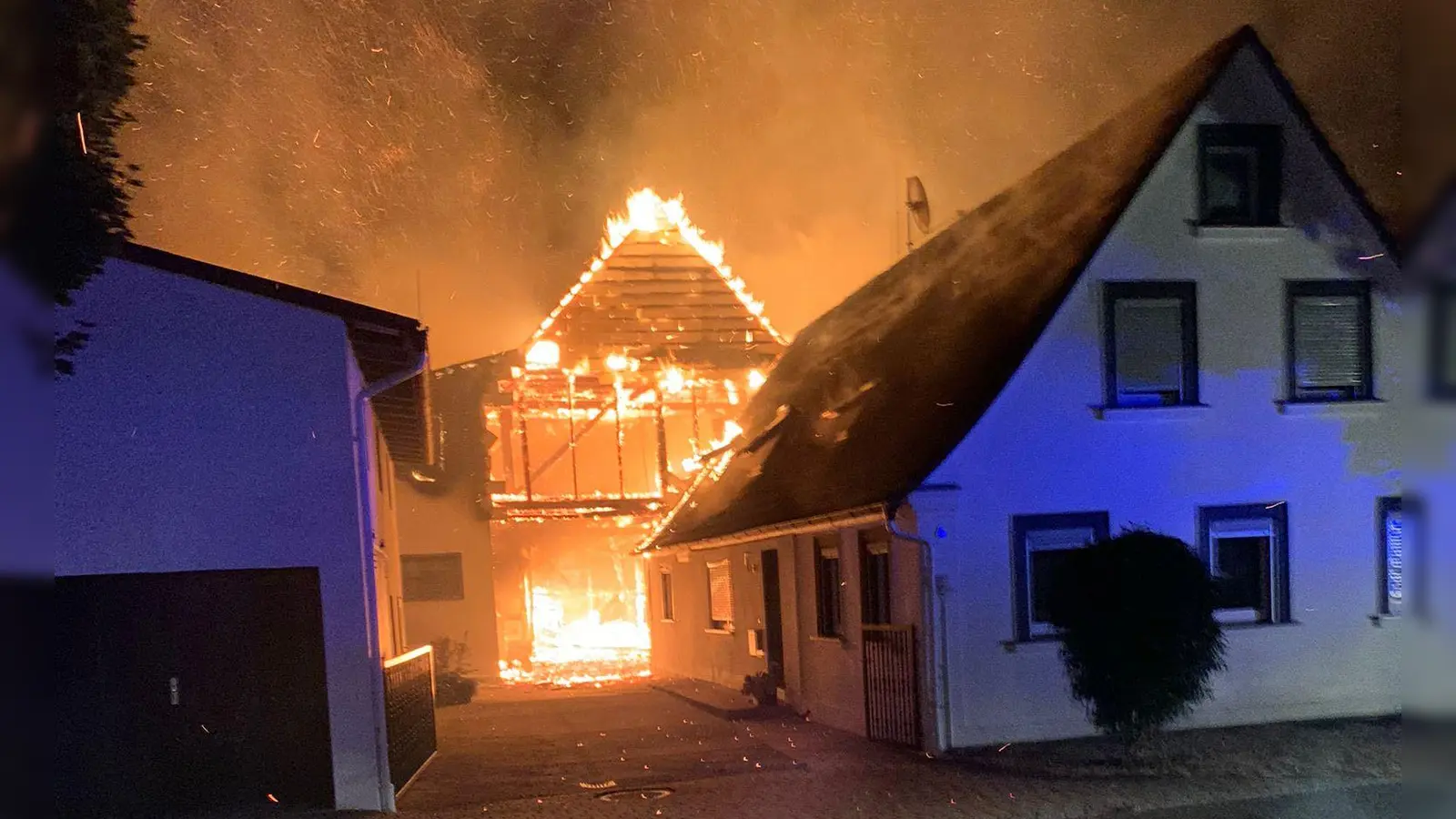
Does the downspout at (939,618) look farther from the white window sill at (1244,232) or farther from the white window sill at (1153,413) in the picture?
the white window sill at (1244,232)

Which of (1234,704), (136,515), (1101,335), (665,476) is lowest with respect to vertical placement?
(1234,704)

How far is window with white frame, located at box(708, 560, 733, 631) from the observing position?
18.6m

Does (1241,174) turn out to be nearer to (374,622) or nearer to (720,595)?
(374,622)

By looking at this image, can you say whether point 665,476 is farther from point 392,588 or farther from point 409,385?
point 409,385

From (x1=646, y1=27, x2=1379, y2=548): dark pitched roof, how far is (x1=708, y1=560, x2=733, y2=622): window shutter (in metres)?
0.81

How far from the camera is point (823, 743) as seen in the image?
12.4m

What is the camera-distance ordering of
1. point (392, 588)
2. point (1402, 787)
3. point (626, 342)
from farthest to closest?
point (626, 342) → point (392, 588) → point (1402, 787)

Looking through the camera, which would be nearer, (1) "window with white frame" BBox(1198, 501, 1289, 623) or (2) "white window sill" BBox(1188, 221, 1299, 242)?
(1) "window with white frame" BBox(1198, 501, 1289, 623)

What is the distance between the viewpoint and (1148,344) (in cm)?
1248

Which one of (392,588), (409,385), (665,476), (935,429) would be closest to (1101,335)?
(935,429)

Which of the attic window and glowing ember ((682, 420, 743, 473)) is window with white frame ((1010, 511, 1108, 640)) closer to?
the attic window

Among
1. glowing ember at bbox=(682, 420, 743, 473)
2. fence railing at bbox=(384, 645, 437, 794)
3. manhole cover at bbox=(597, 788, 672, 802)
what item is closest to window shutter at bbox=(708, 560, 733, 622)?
glowing ember at bbox=(682, 420, 743, 473)

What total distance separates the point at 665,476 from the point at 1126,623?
683 inches

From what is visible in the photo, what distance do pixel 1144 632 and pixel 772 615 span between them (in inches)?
291
